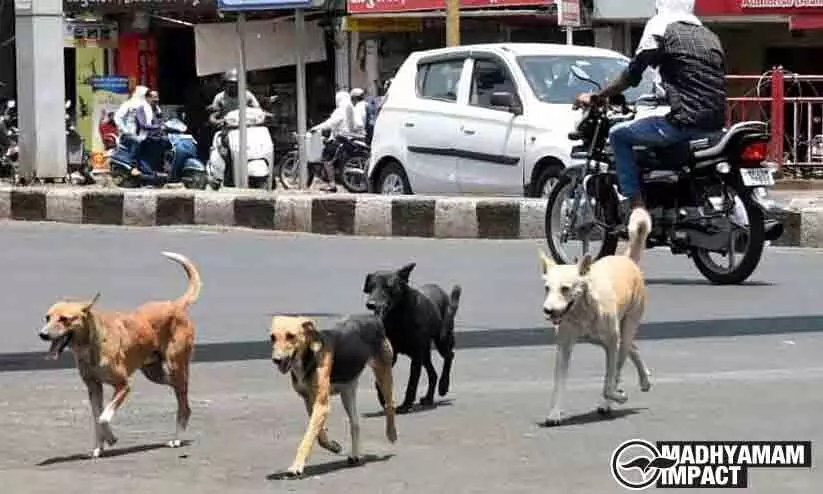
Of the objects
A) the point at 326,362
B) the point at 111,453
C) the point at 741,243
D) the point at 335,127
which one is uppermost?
the point at 335,127

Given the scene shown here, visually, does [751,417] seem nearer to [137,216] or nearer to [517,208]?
[517,208]

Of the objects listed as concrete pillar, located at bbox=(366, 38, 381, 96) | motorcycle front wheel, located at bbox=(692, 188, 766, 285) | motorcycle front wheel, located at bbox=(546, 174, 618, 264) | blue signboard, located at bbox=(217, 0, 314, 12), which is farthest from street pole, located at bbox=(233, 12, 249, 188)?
motorcycle front wheel, located at bbox=(692, 188, 766, 285)

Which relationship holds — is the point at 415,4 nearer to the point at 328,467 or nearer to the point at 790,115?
the point at 790,115

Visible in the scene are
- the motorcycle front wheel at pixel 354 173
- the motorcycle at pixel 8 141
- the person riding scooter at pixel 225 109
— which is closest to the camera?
the person riding scooter at pixel 225 109

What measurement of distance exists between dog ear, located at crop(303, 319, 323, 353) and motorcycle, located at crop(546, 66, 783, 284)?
543 centimetres

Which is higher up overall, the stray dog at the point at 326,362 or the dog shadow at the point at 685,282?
the stray dog at the point at 326,362

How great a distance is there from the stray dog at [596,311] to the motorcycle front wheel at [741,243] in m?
3.84

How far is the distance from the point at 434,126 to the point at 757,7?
824 centimetres

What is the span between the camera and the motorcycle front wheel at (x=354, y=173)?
22.6 m

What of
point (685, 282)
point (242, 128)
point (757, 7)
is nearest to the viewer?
point (685, 282)

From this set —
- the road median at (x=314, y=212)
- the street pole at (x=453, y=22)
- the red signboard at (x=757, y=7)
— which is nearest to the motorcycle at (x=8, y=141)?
the road median at (x=314, y=212)

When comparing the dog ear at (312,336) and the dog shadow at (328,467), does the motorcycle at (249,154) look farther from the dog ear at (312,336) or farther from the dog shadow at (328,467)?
the dog ear at (312,336)

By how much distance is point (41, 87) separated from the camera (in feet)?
61.0

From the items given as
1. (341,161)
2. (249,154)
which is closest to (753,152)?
(249,154)
